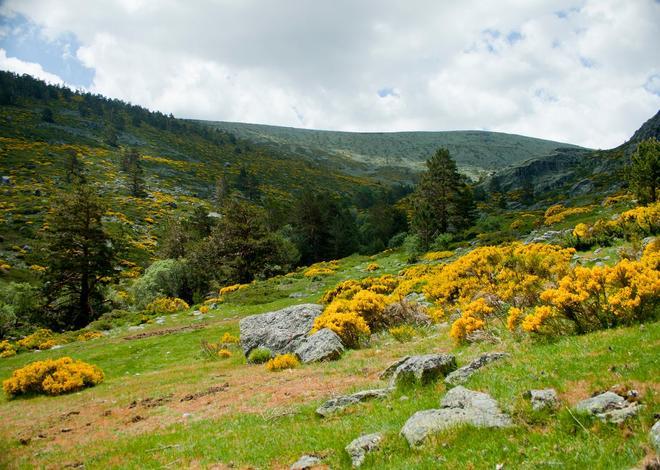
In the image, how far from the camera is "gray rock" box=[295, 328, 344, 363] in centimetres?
1609

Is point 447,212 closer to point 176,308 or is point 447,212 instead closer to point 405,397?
point 176,308

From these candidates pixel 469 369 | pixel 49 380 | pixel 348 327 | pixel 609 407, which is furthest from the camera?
pixel 49 380

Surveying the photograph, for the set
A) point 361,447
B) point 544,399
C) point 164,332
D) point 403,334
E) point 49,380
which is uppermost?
point 544,399

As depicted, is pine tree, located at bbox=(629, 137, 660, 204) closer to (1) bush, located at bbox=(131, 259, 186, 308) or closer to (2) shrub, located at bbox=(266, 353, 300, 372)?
(2) shrub, located at bbox=(266, 353, 300, 372)

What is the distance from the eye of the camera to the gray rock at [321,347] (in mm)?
16094

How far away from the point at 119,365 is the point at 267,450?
774 inches

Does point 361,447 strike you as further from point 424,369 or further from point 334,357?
point 334,357

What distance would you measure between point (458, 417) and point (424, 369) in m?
2.86

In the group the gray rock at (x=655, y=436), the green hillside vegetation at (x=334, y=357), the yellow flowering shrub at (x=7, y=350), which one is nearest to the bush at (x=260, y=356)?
the green hillside vegetation at (x=334, y=357)

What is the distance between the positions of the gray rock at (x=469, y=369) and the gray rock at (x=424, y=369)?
1.54 feet

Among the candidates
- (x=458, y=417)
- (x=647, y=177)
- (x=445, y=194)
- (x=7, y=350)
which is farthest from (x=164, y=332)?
(x=445, y=194)

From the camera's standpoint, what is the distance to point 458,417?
6.70m

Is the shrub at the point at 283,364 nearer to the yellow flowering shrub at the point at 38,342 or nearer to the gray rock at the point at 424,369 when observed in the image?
the gray rock at the point at 424,369

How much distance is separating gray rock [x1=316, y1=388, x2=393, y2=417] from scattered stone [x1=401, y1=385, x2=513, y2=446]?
2418 mm
